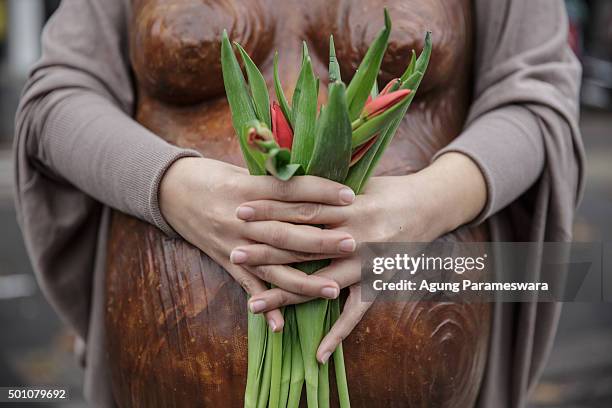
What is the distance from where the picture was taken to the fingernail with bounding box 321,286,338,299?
4.01 feet

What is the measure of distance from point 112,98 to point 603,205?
15.2 ft

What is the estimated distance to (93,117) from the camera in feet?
4.78

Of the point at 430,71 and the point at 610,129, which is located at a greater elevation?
the point at 430,71

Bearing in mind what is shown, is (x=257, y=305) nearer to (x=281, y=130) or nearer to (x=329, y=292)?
(x=329, y=292)

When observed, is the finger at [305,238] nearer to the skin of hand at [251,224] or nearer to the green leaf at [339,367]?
the skin of hand at [251,224]

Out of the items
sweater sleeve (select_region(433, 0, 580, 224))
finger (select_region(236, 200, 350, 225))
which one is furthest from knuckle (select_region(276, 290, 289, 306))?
sweater sleeve (select_region(433, 0, 580, 224))

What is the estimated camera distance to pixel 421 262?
1.34 m

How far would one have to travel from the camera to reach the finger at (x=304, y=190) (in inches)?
46.9

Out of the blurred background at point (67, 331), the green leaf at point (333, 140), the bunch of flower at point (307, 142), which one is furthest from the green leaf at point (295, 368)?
the blurred background at point (67, 331)

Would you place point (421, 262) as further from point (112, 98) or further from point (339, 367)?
point (112, 98)

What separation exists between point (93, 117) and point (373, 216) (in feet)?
1.66

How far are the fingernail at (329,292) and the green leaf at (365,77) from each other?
23 cm

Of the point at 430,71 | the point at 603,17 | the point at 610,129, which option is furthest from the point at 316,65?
the point at 603,17

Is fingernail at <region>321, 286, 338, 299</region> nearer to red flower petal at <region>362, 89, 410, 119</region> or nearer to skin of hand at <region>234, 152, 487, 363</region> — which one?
skin of hand at <region>234, 152, 487, 363</region>
